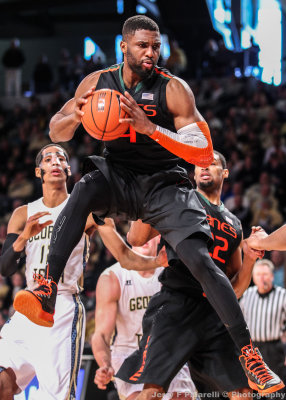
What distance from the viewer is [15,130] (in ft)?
55.4

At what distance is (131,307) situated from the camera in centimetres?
586

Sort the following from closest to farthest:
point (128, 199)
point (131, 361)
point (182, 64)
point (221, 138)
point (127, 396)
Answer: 1. point (128, 199)
2. point (131, 361)
3. point (127, 396)
4. point (221, 138)
5. point (182, 64)

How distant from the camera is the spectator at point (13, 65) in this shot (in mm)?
17844

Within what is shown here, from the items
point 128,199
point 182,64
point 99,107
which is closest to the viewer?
point 99,107

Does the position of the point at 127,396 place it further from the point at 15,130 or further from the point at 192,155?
the point at 15,130

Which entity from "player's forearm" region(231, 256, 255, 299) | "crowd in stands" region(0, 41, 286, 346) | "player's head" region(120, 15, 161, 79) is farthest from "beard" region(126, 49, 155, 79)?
"crowd in stands" region(0, 41, 286, 346)

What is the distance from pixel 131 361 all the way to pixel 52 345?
0.68 meters

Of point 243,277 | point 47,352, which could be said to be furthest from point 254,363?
point 47,352

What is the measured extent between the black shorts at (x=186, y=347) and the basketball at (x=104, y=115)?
1507 mm

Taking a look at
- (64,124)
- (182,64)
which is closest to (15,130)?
(182,64)

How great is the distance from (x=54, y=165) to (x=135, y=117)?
206 centimetres

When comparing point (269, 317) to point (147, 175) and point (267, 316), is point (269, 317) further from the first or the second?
point (147, 175)

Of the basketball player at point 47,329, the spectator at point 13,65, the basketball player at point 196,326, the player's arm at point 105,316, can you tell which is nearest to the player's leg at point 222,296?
the basketball player at point 196,326

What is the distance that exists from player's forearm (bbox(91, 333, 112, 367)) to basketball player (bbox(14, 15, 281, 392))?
1704 mm
